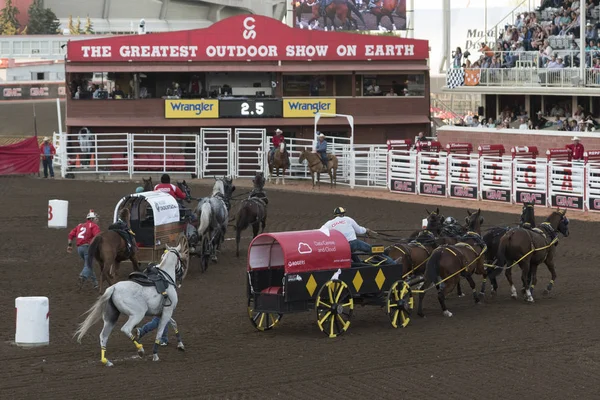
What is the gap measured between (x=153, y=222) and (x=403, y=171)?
629 inches

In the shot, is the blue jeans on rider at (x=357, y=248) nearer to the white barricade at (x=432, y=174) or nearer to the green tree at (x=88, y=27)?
the white barricade at (x=432, y=174)

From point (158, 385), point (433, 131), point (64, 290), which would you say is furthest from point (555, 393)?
point (433, 131)

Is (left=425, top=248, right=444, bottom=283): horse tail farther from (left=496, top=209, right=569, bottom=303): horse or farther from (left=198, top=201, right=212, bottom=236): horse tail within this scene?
(left=198, top=201, right=212, bottom=236): horse tail

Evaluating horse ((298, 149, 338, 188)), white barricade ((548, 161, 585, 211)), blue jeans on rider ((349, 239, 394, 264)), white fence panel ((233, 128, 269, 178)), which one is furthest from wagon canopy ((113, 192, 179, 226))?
white fence panel ((233, 128, 269, 178))

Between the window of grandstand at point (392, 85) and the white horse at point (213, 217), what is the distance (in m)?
20.0

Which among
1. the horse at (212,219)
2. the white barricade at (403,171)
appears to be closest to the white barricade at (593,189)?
the white barricade at (403,171)

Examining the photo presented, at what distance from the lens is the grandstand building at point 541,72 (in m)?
35.5

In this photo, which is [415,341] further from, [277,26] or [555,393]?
[277,26]

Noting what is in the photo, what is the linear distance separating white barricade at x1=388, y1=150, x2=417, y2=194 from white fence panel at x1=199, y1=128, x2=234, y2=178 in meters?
6.32

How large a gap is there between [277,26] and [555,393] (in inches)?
1174

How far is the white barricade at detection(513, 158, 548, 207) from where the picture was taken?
2906cm

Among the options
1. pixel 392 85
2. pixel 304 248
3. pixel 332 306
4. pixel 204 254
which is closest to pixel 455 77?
pixel 392 85

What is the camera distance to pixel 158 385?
470 inches

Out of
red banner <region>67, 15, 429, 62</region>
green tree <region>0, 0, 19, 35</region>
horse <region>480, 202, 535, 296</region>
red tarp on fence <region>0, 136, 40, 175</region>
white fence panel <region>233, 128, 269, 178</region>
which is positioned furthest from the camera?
green tree <region>0, 0, 19, 35</region>
